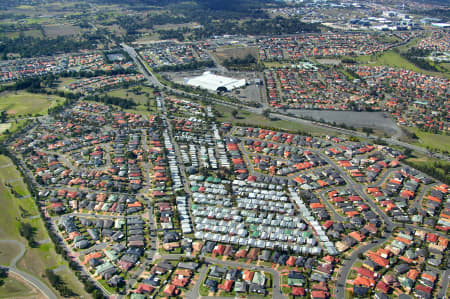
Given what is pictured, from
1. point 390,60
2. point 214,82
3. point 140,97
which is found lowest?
point 390,60

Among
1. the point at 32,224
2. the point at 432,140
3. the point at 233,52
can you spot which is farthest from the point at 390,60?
the point at 32,224

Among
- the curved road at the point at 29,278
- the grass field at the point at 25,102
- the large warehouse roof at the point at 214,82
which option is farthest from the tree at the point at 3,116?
the curved road at the point at 29,278

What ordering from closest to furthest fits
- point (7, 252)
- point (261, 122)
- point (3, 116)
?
point (7, 252), point (261, 122), point (3, 116)

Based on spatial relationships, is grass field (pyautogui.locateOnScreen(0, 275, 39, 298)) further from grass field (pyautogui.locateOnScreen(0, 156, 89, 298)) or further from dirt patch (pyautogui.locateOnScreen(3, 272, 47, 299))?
grass field (pyautogui.locateOnScreen(0, 156, 89, 298))

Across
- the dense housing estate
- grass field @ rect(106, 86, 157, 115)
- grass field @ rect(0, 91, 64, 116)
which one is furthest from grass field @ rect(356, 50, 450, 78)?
grass field @ rect(0, 91, 64, 116)

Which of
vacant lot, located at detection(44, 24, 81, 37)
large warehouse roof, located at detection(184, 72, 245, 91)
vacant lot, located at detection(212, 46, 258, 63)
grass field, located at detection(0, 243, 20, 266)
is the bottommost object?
grass field, located at detection(0, 243, 20, 266)

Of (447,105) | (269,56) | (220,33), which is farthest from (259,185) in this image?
(220,33)

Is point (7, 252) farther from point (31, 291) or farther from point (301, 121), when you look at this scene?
point (301, 121)

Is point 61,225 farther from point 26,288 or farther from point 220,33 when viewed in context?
point 220,33
